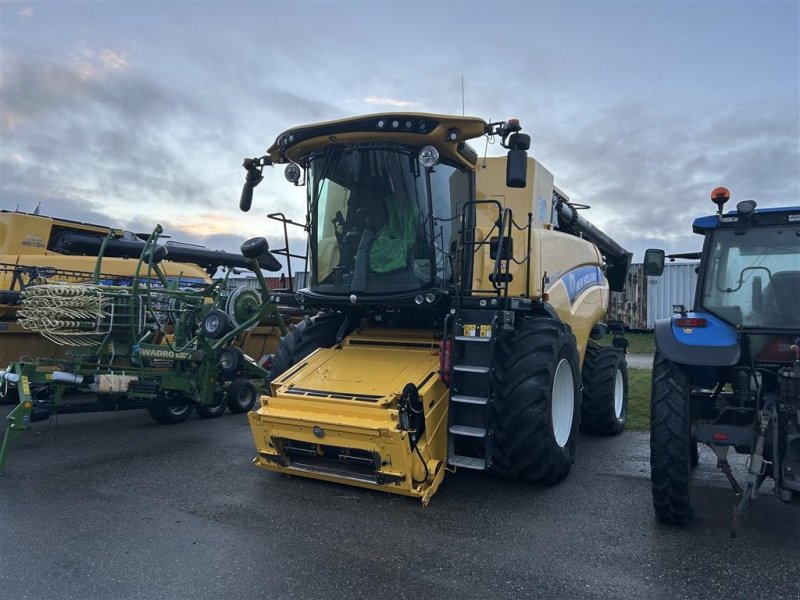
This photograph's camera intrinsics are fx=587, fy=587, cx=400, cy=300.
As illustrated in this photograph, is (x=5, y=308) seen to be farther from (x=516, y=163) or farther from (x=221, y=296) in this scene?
(x=516, y=163)

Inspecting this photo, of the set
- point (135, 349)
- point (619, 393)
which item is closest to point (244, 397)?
point (135, 349)

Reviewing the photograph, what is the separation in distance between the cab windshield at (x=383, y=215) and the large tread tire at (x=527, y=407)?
34.6 inches

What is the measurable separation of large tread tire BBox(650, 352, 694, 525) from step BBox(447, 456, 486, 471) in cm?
116

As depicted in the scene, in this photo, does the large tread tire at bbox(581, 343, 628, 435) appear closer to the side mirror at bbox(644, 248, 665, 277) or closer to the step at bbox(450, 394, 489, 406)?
the side mirror at bbox(644, 248, 665, 277)

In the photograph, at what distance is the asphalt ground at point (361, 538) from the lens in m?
3.19

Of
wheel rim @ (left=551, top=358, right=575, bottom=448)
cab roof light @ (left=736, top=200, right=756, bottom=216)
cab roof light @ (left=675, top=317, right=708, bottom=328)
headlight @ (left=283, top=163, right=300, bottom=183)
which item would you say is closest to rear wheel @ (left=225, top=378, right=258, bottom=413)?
headlight @ (left=283, top=163, right=300, bottom=183)

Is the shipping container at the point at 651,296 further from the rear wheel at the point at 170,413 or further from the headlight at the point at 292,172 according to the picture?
the headlight at the point at 292,172

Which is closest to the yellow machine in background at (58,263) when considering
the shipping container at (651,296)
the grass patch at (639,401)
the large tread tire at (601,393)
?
the large tread tire at (601,393)

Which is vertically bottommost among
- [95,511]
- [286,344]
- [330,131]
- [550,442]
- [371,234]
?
[95,511]

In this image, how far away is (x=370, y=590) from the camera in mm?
3145

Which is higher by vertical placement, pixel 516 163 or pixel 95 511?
pixel 516 163

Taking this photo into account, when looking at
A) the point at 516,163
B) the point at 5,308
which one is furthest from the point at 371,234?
the point at 5,308

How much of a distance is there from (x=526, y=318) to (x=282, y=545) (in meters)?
2.69

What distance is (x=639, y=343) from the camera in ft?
67.2
